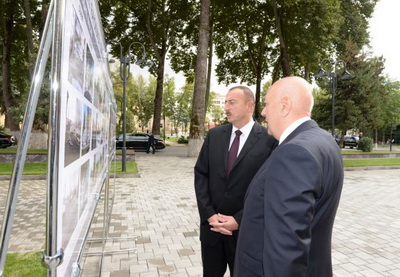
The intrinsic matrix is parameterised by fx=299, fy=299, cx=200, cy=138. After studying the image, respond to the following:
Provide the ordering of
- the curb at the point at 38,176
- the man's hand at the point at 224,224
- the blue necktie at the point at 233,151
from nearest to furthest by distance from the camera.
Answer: the man's hand at the point at 224,224
the blue necktie at the point at 233,151
the curb at the point at 38,176

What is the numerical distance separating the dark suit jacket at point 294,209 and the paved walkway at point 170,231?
259cm

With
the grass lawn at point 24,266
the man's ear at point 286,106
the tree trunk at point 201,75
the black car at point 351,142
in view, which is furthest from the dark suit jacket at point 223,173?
the black car at point 351,142

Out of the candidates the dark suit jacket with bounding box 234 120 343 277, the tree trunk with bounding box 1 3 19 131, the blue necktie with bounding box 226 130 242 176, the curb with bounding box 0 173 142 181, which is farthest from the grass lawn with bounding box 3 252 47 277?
the tree trunk with bounding box 1 3 19 131

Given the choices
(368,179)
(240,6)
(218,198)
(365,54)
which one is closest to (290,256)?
(218,198)

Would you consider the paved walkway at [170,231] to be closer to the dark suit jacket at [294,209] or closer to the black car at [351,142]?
the dark suit jacket at [294,209]

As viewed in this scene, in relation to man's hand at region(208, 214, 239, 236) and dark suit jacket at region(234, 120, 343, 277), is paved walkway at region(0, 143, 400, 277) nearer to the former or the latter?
man's hand at region(208, 214, 239, 236)

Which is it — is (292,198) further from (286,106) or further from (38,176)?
(38,176)

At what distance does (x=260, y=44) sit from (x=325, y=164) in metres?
32.3

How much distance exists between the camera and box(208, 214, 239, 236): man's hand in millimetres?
2674

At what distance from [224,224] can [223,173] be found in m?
0.49

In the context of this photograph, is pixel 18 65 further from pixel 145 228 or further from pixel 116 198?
pixel 145 228

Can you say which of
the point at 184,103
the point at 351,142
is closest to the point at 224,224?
the point at 351,142

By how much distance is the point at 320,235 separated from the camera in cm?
170

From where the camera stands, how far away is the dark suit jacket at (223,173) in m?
2.81
